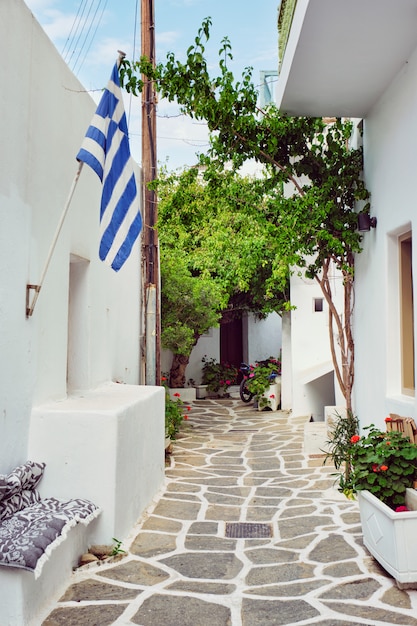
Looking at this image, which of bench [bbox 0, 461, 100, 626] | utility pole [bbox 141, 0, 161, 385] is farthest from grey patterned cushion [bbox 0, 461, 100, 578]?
utility pole [bbox 141, 0, 161, 385]

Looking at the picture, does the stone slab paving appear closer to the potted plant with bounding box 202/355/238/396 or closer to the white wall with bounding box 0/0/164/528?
the white wall with bounding box 0/0/164/528

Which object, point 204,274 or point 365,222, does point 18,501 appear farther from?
point 204,274

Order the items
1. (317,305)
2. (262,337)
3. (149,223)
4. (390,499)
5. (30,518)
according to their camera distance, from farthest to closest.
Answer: (262,337) → (317,305) → (149,223) → (390,499) → (30,518)

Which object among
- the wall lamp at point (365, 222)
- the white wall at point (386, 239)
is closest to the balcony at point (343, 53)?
the white wall at point (386, 239)

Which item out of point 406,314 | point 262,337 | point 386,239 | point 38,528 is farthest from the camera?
point 262,337

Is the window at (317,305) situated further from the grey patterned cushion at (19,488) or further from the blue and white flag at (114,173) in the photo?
the grey patterned cushion at (19,488)

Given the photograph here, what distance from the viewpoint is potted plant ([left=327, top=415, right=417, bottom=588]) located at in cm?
420

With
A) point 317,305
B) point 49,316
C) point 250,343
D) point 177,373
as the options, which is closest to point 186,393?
point 177,373

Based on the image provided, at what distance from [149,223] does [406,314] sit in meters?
4.95

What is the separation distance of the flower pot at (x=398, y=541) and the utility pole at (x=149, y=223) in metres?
5.51

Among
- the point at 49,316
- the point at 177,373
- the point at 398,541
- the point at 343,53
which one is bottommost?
the point at 398,541

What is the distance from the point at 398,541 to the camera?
13.8ft

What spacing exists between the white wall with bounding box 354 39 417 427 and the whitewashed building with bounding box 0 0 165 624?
2541 mm

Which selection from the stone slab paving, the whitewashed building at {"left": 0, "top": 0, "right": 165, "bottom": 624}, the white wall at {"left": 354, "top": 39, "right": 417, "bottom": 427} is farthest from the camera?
the white wall at {"left": 354, "top": 39, "right": 417, "bottom": 427}
